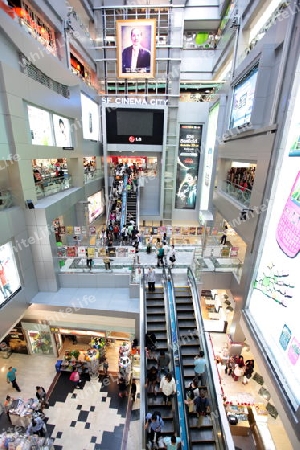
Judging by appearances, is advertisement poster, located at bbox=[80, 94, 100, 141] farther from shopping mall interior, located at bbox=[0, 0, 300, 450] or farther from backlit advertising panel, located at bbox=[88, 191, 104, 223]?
backlit advertising panel, located at bbox=[88, 191, 104, 223]

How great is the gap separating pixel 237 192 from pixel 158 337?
730 centimetres

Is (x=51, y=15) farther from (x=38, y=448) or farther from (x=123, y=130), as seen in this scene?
(x=38, y=448)

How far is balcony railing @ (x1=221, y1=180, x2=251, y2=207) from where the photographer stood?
970cm

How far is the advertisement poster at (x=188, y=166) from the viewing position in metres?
18.6

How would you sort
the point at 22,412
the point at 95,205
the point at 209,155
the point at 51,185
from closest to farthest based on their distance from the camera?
the point at 22,412 → the point at 51,185 → the point at 209,155 → the point at 95,205

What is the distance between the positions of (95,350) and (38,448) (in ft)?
11.5

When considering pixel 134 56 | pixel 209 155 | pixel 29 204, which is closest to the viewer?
pixel 29 204

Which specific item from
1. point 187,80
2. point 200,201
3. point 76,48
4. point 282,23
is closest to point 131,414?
point 282,23

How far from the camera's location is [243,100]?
987 cm

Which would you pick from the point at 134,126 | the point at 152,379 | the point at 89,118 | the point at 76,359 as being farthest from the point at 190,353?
the point at 134,126

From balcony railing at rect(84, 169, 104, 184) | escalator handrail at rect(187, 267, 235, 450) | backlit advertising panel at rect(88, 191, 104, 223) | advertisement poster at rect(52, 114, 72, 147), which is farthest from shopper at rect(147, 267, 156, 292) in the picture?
backlit advertising panel at rect(88, 191, 104, 223)

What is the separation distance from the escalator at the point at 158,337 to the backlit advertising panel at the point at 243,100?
7.72m

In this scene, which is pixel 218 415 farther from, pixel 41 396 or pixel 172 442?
pixel 41 396

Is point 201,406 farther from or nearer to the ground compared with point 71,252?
nearer to the ground
